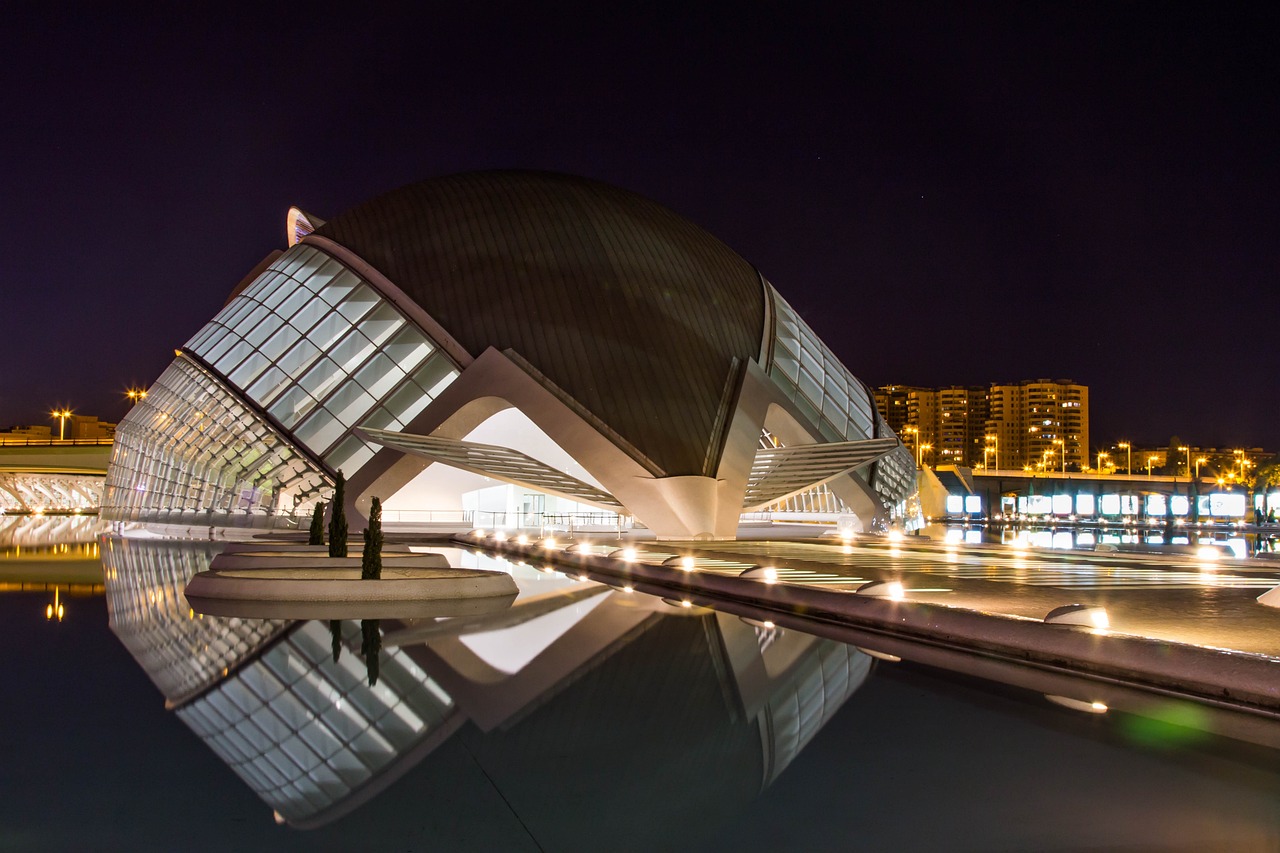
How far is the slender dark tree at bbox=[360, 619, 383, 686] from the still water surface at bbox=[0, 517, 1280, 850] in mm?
87

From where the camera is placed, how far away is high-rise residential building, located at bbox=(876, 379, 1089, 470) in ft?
588

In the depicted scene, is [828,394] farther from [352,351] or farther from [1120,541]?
[352,351]

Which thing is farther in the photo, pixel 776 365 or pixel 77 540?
pixel 776 365

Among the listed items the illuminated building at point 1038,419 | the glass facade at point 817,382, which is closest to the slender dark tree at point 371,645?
the glass facade at point 817,382

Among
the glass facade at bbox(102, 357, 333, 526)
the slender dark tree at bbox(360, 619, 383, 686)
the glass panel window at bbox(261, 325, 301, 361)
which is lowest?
the slender dark tree at bbox(360, 619, 383, 686)

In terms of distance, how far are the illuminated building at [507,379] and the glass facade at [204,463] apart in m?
0.09

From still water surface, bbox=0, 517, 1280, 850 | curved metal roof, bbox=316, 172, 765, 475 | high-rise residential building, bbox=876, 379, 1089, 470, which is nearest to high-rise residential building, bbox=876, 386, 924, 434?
high-rise residential building, bbox=876, 379, 1089, 470

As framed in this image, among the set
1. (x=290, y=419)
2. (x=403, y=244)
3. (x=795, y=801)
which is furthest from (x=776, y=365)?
(x=795, y=801)

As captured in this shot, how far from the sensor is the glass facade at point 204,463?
31.7 meters

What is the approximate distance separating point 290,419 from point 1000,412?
16739 centimetres

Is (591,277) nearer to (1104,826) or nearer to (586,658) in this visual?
(586,658)

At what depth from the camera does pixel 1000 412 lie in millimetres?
183875

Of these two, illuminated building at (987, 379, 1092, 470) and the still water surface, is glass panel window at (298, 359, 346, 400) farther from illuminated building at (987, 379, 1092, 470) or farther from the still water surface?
illuminated building at (987, 379, 1092, 470)

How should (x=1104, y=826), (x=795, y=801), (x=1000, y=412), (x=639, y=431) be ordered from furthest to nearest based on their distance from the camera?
(x=1000, y=412)
(x=639, y=431)
(x=795, y=801)
(x=1104, y=826)
